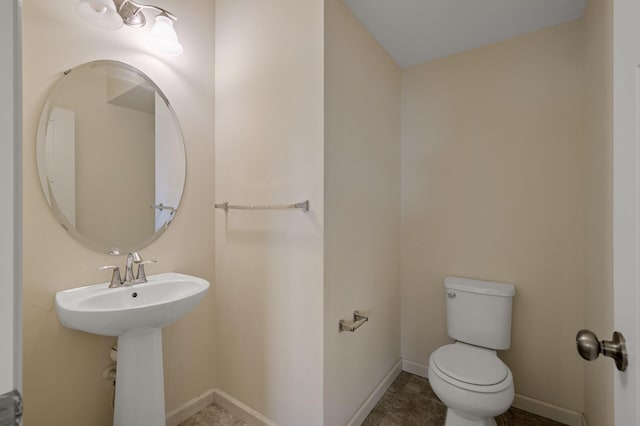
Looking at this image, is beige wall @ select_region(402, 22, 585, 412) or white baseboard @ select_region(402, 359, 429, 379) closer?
beige wall @ select_region(402, 22, 585, 412)

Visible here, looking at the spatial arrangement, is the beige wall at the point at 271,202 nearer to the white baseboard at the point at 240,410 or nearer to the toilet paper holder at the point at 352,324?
the white baseboard at the point at 240,410

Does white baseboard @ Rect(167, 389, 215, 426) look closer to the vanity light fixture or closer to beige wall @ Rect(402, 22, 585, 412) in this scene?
beige wall @ Rect(402, 22, 585, 412)

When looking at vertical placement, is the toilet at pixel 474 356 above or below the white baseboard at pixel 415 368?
above

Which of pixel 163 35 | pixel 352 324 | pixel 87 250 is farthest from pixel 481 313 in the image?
pixel 163 35

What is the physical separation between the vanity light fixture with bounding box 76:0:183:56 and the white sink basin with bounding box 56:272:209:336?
1.21 metres

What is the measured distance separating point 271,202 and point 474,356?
4.75 feet

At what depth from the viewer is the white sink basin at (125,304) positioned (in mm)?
1071

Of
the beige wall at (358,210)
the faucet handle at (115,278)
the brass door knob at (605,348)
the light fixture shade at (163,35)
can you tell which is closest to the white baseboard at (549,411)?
the beige wall at (358,210)

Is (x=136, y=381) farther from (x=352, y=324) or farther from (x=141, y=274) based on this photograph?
(x=352, y=324)

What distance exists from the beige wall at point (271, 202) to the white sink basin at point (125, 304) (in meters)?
0.39

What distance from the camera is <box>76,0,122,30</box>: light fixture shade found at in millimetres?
1209

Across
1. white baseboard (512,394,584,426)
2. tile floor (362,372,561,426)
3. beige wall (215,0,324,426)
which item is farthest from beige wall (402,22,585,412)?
beige wall (215,0,324,426)

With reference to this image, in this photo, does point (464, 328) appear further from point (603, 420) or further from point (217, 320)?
point (217, 320)

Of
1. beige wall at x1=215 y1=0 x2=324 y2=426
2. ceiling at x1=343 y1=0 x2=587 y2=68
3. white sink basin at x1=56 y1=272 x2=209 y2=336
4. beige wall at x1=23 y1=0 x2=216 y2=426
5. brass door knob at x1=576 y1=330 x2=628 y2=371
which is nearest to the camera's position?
brass door knob at x1=576 y1=330 x2=628 y2=371
